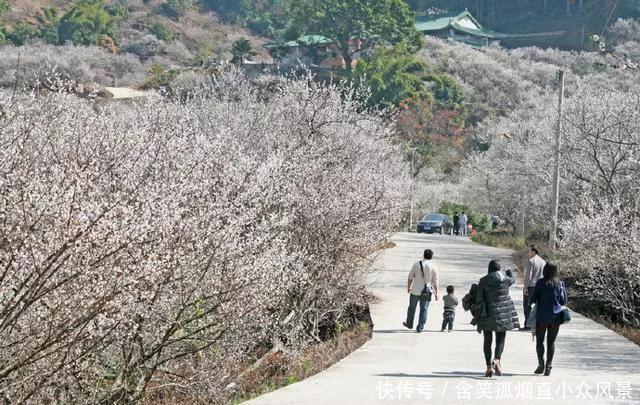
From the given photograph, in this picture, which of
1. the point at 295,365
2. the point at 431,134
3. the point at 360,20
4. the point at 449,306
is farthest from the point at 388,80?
the point at 295,365

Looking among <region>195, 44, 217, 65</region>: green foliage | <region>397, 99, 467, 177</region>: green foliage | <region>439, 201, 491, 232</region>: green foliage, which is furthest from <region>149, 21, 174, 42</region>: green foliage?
<region>439, 201, 491, 232</region>: green foliage

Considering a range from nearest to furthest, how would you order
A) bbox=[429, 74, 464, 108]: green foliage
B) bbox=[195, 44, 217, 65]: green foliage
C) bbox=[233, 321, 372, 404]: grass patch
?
bbox=[233, 321, 372, 404]: grass patch, bbox=[429, 74, 464, 108]: green foliage, bbox=[195, 44, 217, 65]: green foliage

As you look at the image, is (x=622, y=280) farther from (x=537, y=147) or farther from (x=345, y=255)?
(x=537, y=147)

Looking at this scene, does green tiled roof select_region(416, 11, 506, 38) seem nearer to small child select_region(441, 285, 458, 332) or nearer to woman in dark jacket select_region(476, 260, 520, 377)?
small child select_region(441, 285, 458, 332)

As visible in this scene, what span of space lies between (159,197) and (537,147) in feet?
126

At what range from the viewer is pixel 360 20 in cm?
8956

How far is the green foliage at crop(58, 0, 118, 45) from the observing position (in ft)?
306

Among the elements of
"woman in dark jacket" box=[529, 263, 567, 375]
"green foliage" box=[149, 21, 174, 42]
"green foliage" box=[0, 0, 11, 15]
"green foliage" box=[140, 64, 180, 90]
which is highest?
"green foliage" box=[0, 0, 11, 15]

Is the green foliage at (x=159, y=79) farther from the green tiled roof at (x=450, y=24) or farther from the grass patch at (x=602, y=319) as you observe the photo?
the grass patch at (x=602, y=319)

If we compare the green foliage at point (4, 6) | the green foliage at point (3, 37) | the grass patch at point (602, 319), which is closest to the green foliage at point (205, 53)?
the green foliage at point (3, 37)

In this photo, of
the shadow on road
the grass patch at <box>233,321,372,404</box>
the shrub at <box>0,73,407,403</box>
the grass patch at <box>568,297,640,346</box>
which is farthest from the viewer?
the grass patch at <box>568,297,640,346</box>

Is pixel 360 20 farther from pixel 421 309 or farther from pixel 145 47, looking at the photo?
pixel 421 309

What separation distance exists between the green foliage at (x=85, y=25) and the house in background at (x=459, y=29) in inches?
1261

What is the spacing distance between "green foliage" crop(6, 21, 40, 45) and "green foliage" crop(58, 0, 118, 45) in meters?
2.21
